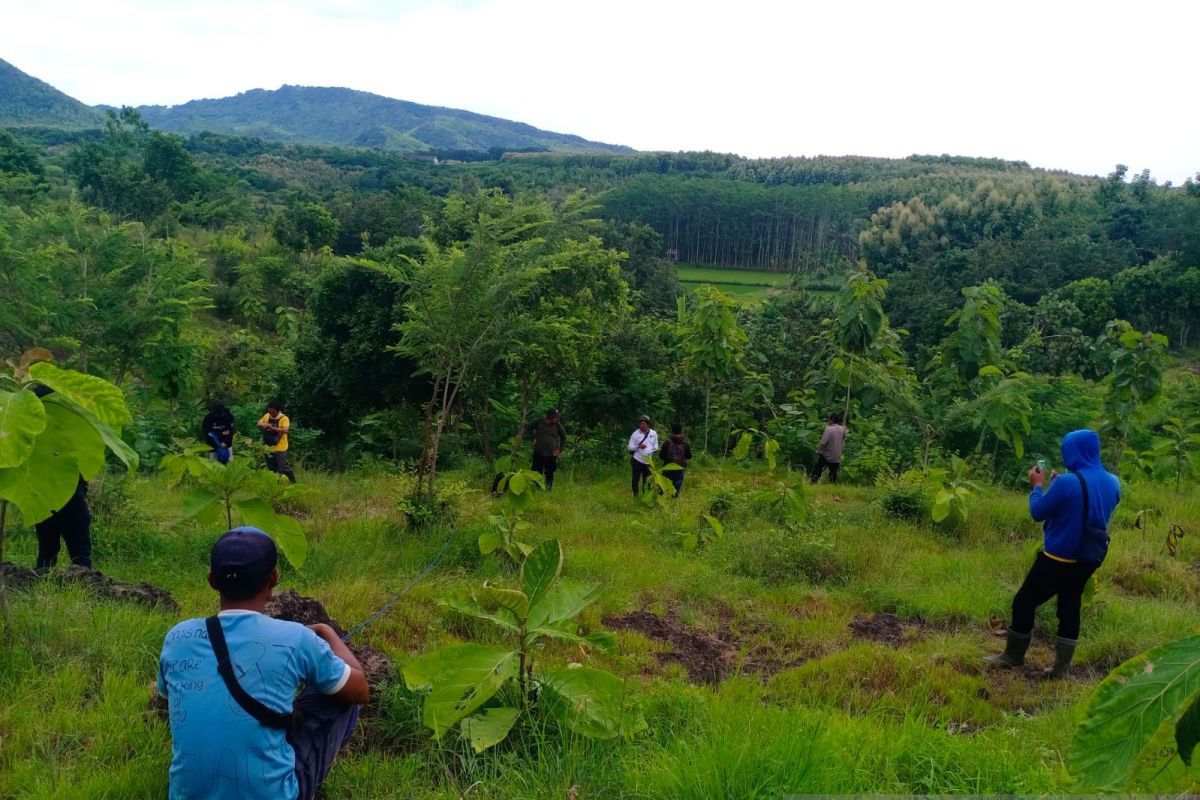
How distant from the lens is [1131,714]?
1.18 metres

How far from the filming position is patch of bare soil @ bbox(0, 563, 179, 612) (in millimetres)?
4695

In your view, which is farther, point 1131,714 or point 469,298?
point 469,298

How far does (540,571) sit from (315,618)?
4.92ft

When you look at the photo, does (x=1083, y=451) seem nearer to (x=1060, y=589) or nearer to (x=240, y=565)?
(x=1060, y=589)

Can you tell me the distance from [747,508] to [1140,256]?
55.4 m

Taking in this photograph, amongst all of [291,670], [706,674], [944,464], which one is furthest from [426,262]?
[944,464]

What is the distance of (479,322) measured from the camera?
7988 mm

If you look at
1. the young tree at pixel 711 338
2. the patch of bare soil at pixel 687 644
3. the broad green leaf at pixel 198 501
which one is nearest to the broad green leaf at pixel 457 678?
the patch of bare soil at pixel 687 644

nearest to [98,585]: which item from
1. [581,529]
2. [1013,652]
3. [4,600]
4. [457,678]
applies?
[4,600]

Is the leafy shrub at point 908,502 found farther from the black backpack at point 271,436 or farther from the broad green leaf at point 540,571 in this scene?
the black backpack at point 271,436

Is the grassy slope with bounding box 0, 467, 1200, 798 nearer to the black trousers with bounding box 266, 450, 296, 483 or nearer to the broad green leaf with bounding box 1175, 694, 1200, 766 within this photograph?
the black trousers with bounding box 266, 450, 296, 483

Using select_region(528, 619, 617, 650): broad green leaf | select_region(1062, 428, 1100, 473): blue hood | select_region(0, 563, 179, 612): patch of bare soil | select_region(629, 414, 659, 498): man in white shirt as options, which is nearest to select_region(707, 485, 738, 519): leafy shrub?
select_region(629, 414, 659, 498): man in white shirt

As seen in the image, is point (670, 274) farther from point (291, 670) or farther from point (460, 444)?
point (291, 670)

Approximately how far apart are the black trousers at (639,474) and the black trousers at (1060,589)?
5.61m
